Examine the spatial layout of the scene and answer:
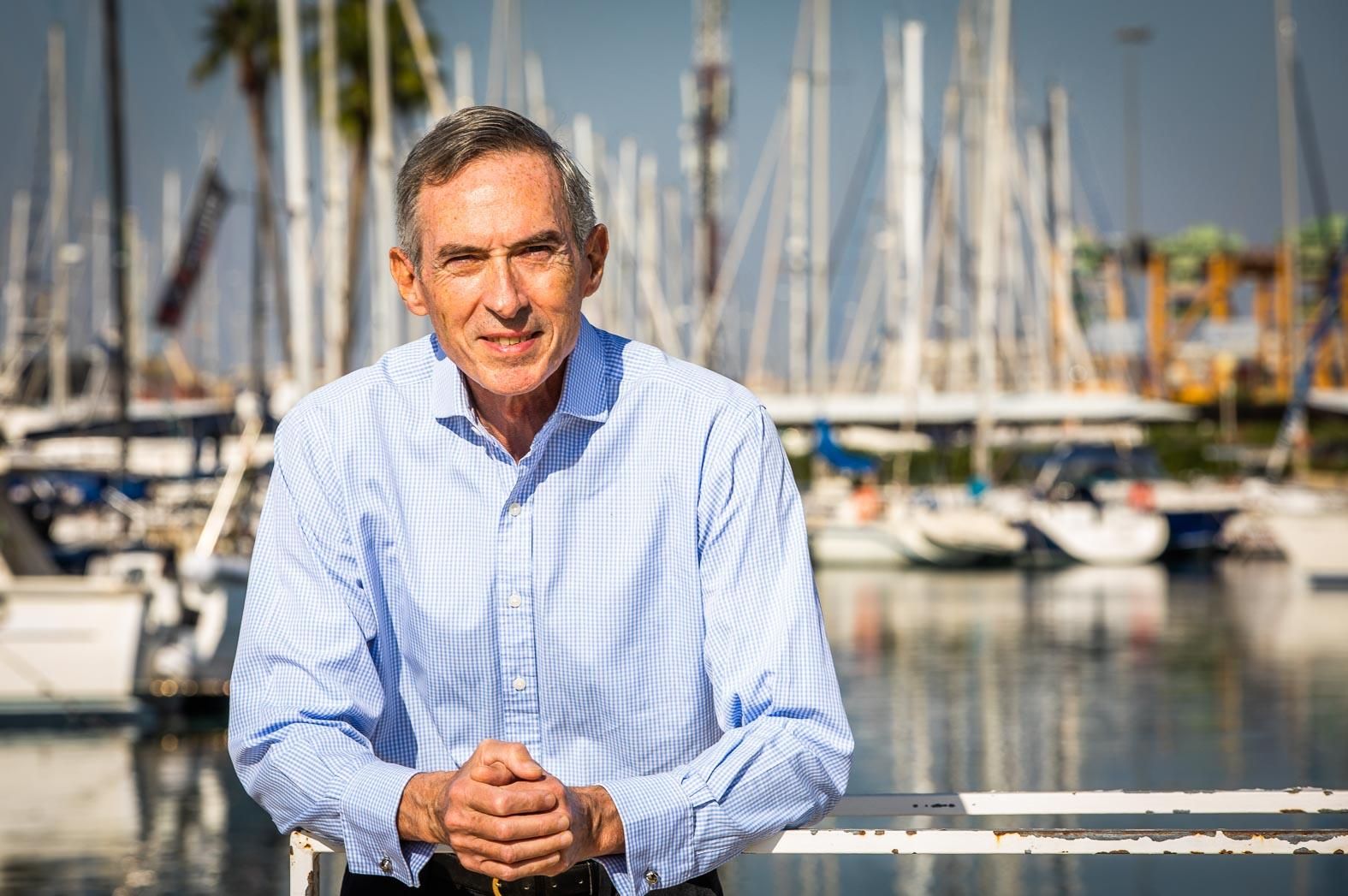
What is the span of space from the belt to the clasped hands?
0.11 metres

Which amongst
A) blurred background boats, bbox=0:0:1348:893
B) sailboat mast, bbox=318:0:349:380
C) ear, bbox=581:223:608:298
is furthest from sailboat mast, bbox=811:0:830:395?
ear, bbox=581:223:608:298

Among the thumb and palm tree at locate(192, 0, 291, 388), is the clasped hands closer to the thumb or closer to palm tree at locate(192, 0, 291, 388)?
the thumb

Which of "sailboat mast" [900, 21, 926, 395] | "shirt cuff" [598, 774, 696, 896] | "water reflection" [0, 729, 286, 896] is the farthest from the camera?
"sailboat mast" [900, 21, 926, 395]

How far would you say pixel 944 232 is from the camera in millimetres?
45156

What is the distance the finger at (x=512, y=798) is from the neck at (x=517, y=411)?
0.55 m

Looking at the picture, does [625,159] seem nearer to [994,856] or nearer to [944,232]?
[944,232]

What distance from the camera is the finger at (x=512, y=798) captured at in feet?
6.79

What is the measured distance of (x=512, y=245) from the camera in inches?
91.4

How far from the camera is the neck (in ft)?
7.98

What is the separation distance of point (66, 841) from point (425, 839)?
8839 mm

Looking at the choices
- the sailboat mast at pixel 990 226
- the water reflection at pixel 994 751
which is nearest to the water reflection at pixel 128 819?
the water reflection at pixel 994 751

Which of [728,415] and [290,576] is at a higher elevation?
[728,415]

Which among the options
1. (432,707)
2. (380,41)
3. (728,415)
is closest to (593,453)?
(728,415)

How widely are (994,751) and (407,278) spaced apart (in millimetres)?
11085
